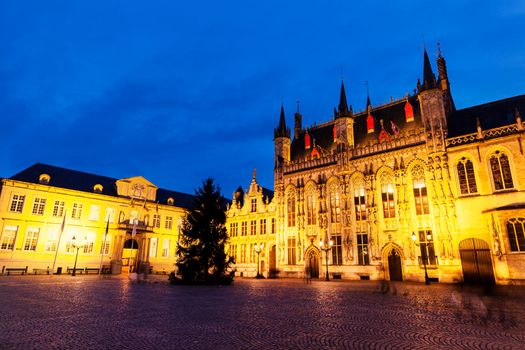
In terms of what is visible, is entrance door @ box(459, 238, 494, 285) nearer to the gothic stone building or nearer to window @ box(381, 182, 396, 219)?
the gothic stone building

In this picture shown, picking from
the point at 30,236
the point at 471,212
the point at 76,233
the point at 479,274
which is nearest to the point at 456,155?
the point at 471,212

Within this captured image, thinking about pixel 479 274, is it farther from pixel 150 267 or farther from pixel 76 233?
pixel 76 233

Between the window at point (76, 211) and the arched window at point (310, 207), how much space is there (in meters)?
31.9

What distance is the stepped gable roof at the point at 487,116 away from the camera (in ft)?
97.7

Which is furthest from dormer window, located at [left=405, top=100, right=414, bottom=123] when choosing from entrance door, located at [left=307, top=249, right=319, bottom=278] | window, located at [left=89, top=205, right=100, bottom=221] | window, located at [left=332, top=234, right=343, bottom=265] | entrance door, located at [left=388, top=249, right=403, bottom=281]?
window, located at [left=89, top=205, right=100, bottom=221]

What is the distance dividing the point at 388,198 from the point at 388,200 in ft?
0.72

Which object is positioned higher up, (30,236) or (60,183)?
(60,183)

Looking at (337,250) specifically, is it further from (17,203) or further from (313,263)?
(17,203)

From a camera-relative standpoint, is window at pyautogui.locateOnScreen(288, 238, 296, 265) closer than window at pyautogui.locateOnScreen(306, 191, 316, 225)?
No

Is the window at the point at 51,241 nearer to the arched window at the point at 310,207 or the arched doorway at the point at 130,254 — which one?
the arched doorway at the point at 130,254

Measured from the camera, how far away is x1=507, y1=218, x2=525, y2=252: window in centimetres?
2459

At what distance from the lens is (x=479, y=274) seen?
26.7 meters

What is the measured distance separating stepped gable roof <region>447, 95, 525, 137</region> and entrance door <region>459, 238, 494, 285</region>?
428 inches

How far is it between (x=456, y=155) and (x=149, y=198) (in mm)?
44202
